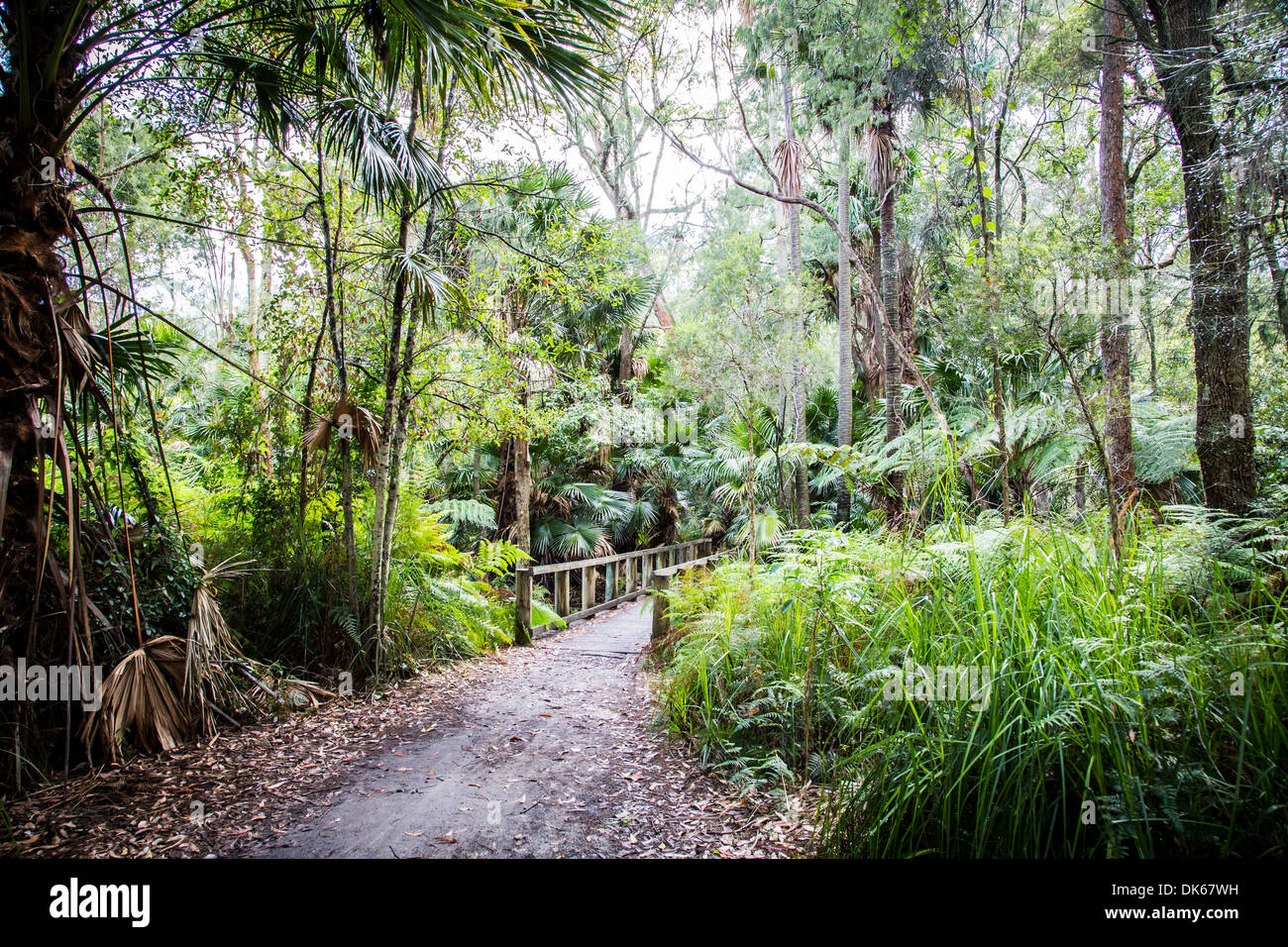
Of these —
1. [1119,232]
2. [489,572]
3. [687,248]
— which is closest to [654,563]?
[489,572]

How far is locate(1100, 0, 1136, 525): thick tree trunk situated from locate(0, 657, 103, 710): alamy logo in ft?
17.7

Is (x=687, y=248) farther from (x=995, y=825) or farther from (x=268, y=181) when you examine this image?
(x=995, y=825)

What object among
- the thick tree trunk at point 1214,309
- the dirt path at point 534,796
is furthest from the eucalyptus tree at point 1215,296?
the dirt path at point 534,796

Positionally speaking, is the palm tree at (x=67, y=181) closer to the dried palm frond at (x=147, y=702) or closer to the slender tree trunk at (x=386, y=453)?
the dried palm frond at (x=147, y=702)

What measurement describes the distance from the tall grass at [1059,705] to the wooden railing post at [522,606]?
3.89m

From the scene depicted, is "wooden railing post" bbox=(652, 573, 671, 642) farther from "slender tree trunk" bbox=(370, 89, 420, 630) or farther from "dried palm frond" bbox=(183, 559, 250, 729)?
"dried palm frond" bbox=(183, 559, 250, 729)

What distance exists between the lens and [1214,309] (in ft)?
11.4

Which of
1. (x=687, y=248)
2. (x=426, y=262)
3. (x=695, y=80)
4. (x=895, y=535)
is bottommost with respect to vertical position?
(x=895, y=535)

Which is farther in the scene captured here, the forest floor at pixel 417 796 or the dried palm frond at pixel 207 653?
the dried palm frond at pixel 207 653

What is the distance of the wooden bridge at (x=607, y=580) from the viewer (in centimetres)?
646

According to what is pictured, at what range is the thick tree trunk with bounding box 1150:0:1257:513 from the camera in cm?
336

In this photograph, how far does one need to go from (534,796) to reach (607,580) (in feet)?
21.1

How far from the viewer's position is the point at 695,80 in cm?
996

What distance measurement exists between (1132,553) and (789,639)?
1717 millimetres
